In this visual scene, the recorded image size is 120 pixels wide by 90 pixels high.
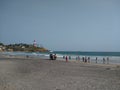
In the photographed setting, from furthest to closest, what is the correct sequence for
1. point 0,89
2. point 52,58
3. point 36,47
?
point 36,47, point 52,58, point 0,89

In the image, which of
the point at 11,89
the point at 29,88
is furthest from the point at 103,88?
the point at 11,89

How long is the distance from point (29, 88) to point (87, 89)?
11.3ft

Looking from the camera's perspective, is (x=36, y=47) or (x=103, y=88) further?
(x=36, y=47)

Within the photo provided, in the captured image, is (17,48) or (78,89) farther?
(17,48)

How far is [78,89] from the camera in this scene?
13617mm

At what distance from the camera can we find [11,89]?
514 inches

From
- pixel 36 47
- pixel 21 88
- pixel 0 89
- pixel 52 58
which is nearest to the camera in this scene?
pixel 0 89

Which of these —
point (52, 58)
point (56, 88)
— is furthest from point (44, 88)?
point (52, 58)

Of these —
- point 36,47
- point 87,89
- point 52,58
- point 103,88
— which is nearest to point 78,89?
point 87,89

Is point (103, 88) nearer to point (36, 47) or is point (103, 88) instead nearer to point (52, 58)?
point (52, 58)

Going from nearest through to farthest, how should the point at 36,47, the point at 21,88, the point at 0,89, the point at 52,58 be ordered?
the point at 0,89 → the point at 21,88 → the point at 52,58 → the point at 36,47

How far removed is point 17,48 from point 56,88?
175m

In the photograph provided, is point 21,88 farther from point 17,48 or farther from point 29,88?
point 17,48

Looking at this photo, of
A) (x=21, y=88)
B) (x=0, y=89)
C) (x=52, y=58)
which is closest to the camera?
(x=0, y=89)
